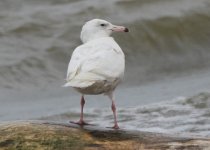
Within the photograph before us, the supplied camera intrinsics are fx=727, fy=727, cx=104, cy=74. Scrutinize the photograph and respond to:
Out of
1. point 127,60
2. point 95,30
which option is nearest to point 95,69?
point 95,30

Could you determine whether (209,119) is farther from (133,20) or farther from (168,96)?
(133,20)

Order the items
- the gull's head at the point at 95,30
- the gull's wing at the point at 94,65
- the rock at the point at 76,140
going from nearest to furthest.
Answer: the rock at the point at 76,140
the gull's wing at the point at 94,65
the gull's head at the point at 95,30

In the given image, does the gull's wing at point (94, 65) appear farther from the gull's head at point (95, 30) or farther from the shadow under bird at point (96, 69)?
the gull's head at point (95, 30)

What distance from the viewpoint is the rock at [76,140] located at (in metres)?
5.19

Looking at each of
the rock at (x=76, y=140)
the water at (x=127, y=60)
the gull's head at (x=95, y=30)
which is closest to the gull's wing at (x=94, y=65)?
the rock at (x=76, y=140)

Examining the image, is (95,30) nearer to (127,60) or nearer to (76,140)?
(76,140)

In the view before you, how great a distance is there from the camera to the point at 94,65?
5809mm

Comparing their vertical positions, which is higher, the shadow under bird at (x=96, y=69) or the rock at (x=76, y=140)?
the shadow under bird at (x=96, y=69)

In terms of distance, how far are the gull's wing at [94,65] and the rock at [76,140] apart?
1.33 ft

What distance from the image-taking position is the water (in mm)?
9477

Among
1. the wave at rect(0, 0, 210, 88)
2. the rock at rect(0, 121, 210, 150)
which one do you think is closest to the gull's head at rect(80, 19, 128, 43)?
the rock at rect(0, 121, 210, 150)

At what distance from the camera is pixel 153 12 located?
14953 mm

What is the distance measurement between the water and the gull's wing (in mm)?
2125

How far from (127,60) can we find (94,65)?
7366 mm
